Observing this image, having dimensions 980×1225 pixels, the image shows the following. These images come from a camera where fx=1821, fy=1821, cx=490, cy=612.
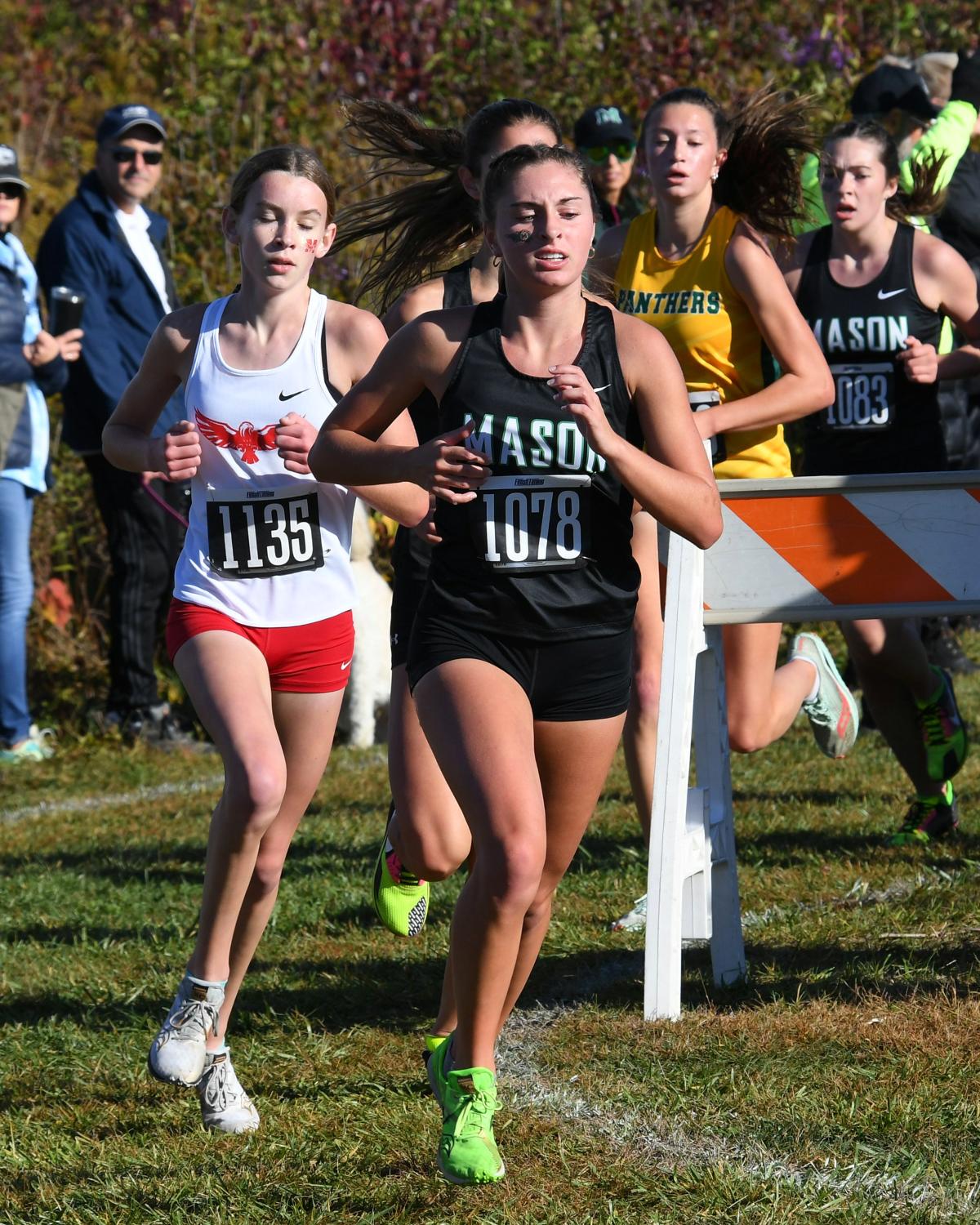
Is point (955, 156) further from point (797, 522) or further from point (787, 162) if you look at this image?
point (797, 522)

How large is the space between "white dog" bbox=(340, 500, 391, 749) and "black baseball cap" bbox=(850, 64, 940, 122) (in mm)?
3114

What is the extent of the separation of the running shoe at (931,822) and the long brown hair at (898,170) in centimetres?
202

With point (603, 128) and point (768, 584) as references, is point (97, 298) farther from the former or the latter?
point (768, 584)

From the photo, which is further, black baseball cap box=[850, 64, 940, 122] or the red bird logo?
black baseball cap box=[850, 64, 940, 122]

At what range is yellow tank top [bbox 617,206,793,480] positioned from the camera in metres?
5.30

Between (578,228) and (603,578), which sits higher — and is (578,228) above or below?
above

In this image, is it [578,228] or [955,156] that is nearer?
[578,228]

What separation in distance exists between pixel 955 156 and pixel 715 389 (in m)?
2.93

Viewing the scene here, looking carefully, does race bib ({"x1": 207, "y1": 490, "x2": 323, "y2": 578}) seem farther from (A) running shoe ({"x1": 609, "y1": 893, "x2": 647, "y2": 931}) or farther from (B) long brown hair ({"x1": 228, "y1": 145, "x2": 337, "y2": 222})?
(A) running shoe ({"x1": 609, "y1": 893, "x2": 647, "y2": 931})

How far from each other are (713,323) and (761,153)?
1.76 feet

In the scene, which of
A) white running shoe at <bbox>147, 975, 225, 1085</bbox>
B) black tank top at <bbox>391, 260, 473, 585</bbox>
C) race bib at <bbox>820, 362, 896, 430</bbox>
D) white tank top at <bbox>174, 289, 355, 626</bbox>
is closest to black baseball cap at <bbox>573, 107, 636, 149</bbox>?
race bib at <bbox>820, 362, 896, 430</bbox>

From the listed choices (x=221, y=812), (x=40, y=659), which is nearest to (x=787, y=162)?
(x=221, y=812)

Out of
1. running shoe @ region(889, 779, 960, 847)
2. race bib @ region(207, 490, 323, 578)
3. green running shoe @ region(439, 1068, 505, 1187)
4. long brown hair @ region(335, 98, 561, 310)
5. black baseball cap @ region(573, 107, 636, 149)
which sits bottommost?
running shoe @ region(889, 779, 960, 847)

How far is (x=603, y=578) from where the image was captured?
360 cm
